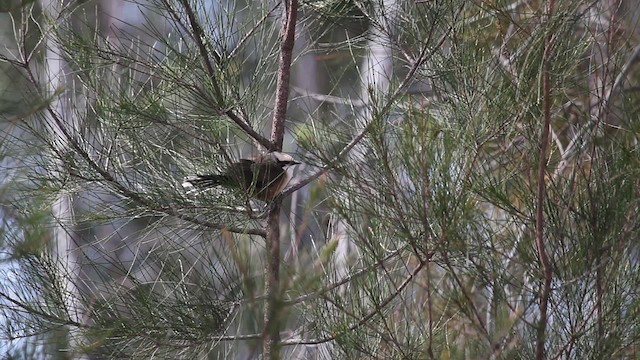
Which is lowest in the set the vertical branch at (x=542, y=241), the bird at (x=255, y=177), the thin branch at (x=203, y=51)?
the vertical branch at (x=542, y=241)

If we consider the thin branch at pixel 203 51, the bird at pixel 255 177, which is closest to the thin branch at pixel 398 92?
the bird at pixel 255 177

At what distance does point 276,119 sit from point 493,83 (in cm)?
36

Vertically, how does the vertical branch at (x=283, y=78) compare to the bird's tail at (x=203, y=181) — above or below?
above

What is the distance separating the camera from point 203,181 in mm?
1383

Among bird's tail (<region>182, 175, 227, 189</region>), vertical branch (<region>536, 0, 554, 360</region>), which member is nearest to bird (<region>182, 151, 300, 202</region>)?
bird's tail (<region>182, 175, 227, 189</region>)

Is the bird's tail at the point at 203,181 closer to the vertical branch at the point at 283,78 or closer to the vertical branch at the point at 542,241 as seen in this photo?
the vertical branch at the point at 283,78

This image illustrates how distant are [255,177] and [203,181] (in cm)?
14

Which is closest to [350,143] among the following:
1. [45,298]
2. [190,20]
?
[190,20]

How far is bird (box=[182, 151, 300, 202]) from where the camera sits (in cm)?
133

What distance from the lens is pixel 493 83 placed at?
1244 mm

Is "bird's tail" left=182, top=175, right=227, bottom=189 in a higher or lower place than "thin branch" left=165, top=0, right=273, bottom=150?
lower

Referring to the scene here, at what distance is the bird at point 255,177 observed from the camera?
52.2 inches

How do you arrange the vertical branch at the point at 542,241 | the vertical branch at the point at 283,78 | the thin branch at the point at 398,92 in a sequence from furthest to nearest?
the vertical branch at the point at 283,78 → the thin branch at the point at 398,92 → the vertical branch at the point at 542,241

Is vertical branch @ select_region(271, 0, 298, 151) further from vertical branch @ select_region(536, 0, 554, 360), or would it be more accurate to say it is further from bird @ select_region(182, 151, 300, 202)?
vertical branch @ select_region(536, 0, 554, 360)
